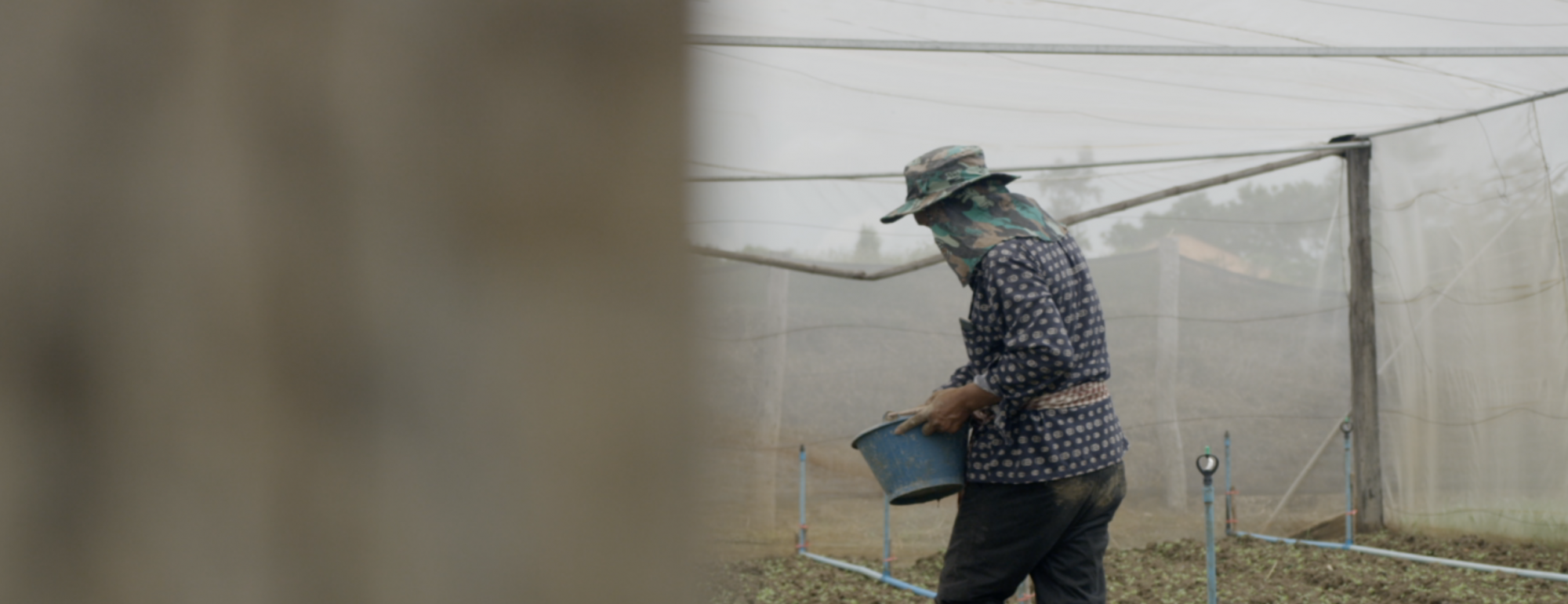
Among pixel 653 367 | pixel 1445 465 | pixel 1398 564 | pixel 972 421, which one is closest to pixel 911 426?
pixel 972 421

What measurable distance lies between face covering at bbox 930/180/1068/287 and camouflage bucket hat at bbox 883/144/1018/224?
1.2 inches

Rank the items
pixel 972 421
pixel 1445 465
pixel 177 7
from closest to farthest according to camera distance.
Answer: pixel 177 7, pixel 972 421, pixel 1445 465

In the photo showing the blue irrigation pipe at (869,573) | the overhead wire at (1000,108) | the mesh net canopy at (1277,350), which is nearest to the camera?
the overhead wire at (1000,108)

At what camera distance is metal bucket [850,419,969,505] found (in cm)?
260

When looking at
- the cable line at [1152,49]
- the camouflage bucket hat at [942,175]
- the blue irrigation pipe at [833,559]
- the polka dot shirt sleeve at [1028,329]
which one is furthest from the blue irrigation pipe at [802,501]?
the polka dot shirt sleeve at [1028,329]

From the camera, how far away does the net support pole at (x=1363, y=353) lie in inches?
251

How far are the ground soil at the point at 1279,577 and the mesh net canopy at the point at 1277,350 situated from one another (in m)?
0.22

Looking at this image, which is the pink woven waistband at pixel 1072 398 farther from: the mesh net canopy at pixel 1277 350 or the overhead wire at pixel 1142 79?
the mesh net canopy at pixel 1277 350

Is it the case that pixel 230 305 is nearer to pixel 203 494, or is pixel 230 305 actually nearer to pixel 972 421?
pixel 203 494

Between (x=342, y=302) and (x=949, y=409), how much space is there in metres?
2.27

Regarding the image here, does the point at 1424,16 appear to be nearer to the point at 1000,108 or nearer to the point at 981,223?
the point at 1000,108

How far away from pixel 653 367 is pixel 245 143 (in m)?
0.14

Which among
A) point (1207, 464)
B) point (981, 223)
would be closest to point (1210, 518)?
point (1207, 464)

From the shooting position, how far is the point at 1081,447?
2.42 metres
